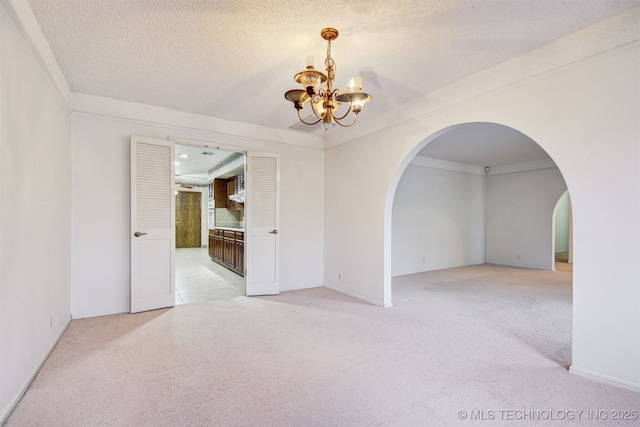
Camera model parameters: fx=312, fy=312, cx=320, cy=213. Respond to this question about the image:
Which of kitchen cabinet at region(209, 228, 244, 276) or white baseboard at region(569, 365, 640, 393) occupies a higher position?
kitchen cabinet at region(209, 228, 244, 276)

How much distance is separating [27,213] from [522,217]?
28.7 ft

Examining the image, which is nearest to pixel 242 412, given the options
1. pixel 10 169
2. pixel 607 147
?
pixel 10 169

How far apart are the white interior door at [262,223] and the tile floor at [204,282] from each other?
455 millimetres

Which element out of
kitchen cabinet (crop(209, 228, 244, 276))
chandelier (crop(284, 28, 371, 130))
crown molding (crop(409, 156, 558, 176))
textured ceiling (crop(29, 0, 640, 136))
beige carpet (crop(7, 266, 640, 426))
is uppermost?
textured ceiling (crop(29, 0, 640, 136))

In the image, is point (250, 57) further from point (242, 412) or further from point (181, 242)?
point (181, 242)

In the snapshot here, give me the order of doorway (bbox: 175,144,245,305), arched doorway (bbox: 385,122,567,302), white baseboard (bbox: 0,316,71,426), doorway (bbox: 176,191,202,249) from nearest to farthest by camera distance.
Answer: white baseboard (bbox: 0,316,71,426), doorway (bbox: 175,144,245,305), arched doorway (bbox: 385,122,567,302), doorway (bbox: 176,191,202,249)

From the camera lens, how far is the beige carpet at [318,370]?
190cm

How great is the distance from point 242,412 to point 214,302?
2.62 meters

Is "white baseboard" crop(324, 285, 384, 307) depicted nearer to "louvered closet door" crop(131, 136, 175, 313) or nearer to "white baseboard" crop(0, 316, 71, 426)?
"louvered closet door" crop(131, 136, 175, 313)

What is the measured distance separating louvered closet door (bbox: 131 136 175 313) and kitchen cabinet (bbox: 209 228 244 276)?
1.92m

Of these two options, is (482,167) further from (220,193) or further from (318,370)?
(318,370)

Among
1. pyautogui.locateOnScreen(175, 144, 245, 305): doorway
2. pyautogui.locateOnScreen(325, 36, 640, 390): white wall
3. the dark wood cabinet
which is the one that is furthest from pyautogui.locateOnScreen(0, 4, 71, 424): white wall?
the dark wood cabinet

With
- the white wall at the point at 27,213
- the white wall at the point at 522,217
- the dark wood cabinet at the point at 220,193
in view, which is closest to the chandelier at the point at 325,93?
the white wall at the point at 27,213

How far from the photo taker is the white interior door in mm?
4633
